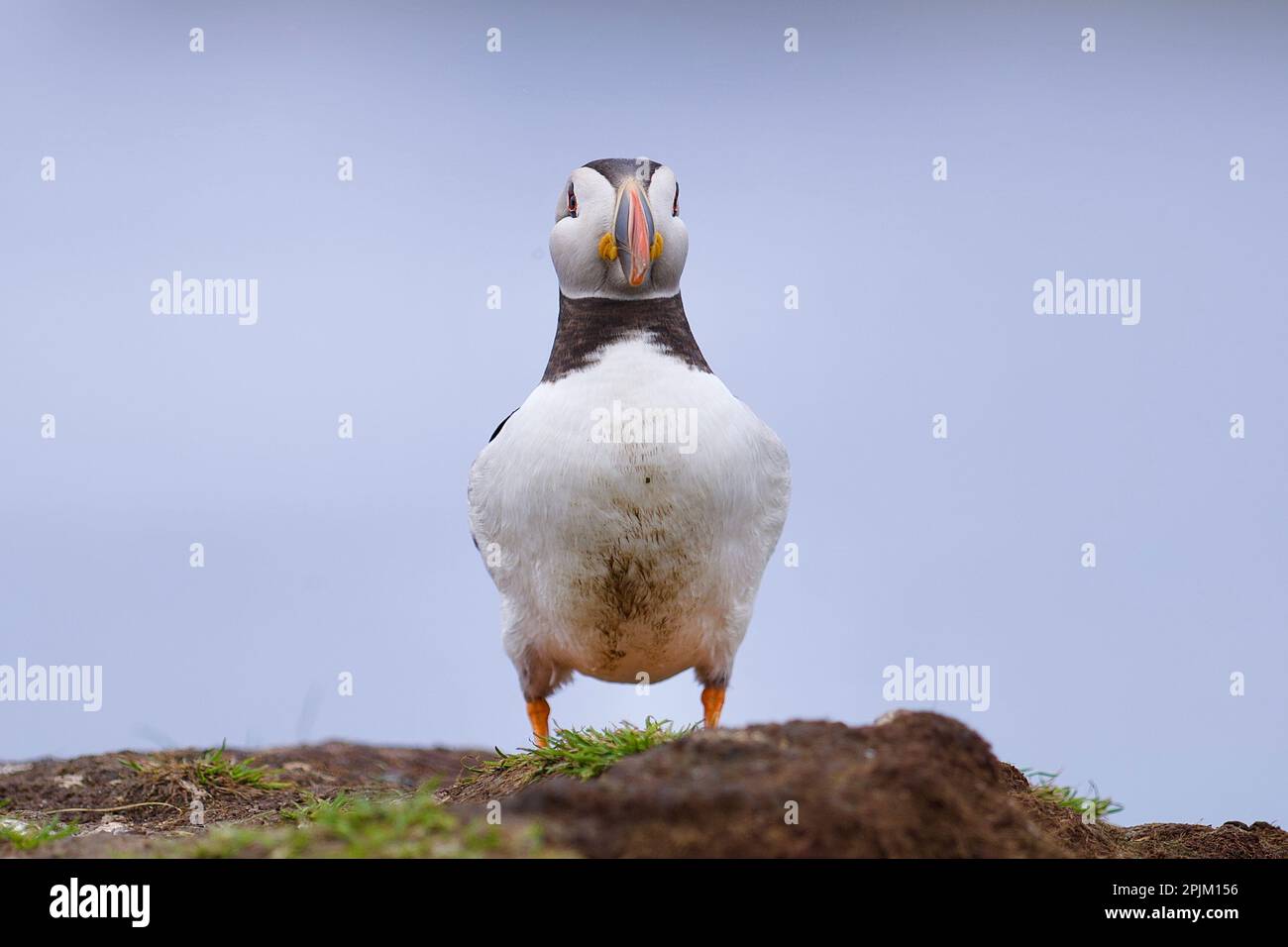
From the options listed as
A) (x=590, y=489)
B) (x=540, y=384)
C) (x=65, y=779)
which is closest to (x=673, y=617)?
(x=590, y=489)

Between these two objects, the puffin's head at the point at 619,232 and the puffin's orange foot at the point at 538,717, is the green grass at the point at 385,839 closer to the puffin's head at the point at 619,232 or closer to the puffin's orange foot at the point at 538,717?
the puffin's orange foot at the point at 538,717

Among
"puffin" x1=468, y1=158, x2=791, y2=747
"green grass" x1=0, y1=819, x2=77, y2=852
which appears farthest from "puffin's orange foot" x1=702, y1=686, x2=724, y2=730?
"green grass" x1=0, y1=819, x2=77, y2=852

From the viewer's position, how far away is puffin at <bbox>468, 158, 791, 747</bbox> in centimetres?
709

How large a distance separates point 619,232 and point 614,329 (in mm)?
573

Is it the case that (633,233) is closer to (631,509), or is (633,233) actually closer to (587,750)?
(631,509)

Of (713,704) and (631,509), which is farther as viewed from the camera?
(713,704)

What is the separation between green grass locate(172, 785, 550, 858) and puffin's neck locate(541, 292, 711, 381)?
10.5 ft

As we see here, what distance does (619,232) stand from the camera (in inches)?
279

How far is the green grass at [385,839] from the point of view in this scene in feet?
13.7

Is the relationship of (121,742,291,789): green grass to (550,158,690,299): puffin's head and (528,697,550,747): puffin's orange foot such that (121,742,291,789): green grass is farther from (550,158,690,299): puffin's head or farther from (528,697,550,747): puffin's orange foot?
(550,158,690,299): puffin's head

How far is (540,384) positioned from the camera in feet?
25.1

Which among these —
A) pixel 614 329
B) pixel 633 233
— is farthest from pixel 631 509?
pixel 633 233

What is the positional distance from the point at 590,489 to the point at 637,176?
178 centimetres
